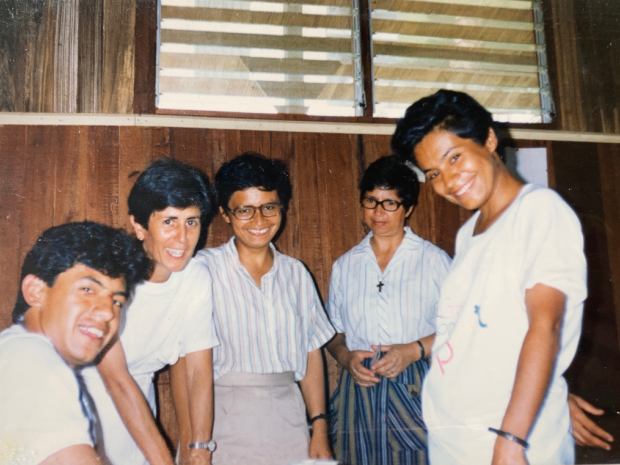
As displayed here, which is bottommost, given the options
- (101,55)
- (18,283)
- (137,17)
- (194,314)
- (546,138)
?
(194,314)

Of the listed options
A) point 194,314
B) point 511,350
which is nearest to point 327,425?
point 194,314

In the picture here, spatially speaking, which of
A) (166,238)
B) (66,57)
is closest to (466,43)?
(166,238)

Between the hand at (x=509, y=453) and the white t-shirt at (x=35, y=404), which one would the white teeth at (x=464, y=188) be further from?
the white t-shirt at (x=35, y=404)

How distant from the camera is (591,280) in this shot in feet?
5.45

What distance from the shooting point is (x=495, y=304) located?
1092mm

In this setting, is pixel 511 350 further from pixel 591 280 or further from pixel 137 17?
pixel 137 17

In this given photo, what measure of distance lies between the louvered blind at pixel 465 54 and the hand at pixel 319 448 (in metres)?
1.14

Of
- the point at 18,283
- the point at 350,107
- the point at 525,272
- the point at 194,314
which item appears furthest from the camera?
the point at 350,107

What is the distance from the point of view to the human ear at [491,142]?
115cm

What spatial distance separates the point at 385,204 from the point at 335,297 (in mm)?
375

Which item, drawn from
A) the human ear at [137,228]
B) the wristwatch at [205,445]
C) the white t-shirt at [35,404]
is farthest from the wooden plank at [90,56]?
the wristwatch at [205,445]

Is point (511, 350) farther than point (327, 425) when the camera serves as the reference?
No

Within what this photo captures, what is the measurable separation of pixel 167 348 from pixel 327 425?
573mm

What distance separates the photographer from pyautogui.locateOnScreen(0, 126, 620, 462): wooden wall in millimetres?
1357
